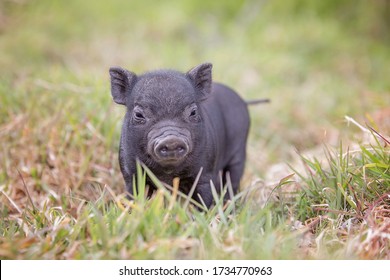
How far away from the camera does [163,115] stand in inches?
162

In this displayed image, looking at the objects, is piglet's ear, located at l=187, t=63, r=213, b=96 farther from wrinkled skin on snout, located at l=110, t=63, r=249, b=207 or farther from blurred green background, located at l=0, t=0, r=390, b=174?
blurred green background, located at l=0, t=0, r=390, b=174

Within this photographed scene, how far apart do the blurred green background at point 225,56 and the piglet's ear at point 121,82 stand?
3.93 feet

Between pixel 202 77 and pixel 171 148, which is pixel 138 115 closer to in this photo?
pixel 171 148

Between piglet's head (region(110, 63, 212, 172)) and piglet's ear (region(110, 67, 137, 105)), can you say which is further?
piglet's ear (region(110, 67, 137, 105))

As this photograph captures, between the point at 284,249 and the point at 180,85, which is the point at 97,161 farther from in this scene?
the point at 284,249

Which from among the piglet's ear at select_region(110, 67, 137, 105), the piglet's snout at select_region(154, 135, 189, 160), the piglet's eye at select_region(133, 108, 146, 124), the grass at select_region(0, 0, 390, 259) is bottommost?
the grass at select_region(0, 0, 390, 259)

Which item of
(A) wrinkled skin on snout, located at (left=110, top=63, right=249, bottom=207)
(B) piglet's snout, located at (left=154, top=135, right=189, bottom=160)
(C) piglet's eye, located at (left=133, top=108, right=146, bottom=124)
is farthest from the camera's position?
(C) piglet's eye, located at (left=133, top=108, right=146, bottom=124)

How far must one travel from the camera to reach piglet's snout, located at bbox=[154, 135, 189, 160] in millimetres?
3812

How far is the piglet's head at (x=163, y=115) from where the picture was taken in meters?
3.90

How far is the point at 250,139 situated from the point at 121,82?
3498 mm

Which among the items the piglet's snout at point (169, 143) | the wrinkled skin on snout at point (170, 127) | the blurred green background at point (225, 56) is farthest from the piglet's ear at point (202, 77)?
the blurred green background at point (225, 56)

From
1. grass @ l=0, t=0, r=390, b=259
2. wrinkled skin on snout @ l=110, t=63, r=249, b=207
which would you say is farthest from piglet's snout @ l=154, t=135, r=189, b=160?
grass @ l=0, t=0, r=390, b=259

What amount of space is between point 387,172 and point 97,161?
2715 millimetres

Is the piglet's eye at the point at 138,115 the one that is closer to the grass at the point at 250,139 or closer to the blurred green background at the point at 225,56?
the grass at the point at 250,139
